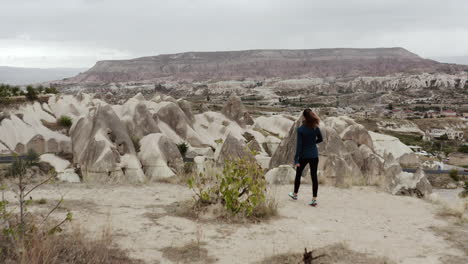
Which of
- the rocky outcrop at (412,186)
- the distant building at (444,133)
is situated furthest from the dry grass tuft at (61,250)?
the distant building at (444,133)

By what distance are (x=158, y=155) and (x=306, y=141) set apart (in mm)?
10131

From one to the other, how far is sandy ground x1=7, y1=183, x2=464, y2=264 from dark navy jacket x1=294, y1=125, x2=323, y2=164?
86 cm

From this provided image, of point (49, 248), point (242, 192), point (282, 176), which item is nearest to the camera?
point (49, 248)

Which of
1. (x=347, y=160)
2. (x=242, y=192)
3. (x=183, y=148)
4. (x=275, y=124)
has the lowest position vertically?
(x=183, y=148)

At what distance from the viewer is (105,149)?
47.4 ft

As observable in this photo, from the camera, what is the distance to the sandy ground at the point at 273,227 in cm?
461

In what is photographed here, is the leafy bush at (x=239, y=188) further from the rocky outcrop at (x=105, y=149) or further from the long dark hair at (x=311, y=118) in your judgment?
the rocky outcrop at (x=105, y=149)

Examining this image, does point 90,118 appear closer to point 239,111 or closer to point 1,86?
point 239,111

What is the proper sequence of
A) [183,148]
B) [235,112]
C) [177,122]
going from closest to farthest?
[183,148] < [177,122] < [235,112]

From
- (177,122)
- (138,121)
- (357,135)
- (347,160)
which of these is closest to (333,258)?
(347,160)

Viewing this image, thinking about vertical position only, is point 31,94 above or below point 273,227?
above

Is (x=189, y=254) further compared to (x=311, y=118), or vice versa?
(x=311, y=118)

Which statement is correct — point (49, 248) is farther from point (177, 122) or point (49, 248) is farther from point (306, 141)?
point (177, 122)

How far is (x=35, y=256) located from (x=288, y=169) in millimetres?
6530
